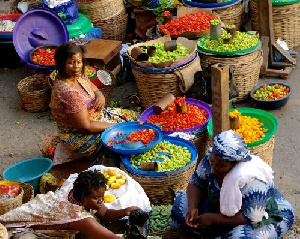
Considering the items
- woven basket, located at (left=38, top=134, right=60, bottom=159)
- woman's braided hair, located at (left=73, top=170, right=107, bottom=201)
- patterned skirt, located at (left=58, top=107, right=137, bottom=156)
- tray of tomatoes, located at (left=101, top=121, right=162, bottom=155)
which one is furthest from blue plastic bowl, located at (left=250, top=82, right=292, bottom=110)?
woman's braided hair, located at (left=73, top=170, right=107, bottom=201)

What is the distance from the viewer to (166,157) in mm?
4945

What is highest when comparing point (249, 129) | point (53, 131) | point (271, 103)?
point (249, 129)

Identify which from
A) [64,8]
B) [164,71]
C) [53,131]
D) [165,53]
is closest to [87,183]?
[164,71]

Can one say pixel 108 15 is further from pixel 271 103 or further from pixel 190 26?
pixel 271 103

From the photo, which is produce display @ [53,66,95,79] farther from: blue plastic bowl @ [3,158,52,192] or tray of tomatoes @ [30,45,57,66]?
blue plastic bowl @ [3,158,52,192]

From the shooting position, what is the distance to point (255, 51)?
6480 mm

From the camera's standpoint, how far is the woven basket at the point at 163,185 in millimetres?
4727

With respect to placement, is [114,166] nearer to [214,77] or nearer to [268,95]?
[214,77]

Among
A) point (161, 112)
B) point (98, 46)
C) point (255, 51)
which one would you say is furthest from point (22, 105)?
point (255, 51)

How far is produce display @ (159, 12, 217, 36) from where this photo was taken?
698cm

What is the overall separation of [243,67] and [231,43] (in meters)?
0.33

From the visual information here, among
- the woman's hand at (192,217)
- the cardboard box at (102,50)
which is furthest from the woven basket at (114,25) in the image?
the woman's hand at (192,217)

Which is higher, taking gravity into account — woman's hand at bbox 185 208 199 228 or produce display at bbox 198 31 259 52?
woman's hand at bbox 185 208 199 228

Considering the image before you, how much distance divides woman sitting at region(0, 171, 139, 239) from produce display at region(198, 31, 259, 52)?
312 cm
